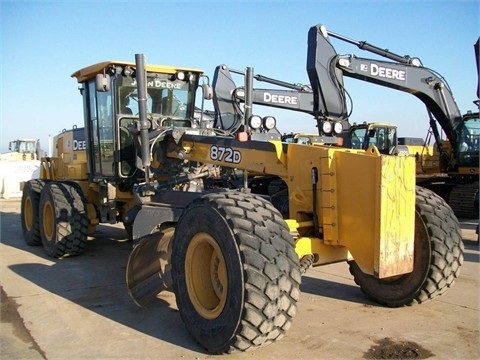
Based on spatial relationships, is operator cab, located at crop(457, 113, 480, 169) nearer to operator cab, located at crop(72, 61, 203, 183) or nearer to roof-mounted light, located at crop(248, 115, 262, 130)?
operator cab, located at crop(72, 61, 203, 183)

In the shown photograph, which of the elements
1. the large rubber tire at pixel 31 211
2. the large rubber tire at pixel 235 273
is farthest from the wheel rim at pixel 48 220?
Result: the large rubber tire at pixel 235 273

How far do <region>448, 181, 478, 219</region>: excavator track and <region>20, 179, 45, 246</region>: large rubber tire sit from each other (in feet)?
29.8

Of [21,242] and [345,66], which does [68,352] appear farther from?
[345,66]

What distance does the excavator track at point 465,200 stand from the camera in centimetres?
1140

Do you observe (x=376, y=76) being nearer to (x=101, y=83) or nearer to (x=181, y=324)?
(x=101, y=83)

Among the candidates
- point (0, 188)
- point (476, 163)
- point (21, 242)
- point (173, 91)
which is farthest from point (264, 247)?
point (0, 188)

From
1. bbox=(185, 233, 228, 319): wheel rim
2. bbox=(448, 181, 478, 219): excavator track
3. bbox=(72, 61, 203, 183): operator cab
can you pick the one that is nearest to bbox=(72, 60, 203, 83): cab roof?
bbox=(72, 61, 203, 183): operator cab

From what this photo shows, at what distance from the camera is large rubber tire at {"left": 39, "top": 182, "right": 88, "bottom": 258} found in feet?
24.0

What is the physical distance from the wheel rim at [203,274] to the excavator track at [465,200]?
9.05 meters

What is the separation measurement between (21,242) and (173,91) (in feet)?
14.4

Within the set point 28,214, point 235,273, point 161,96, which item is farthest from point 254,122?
point 28,214

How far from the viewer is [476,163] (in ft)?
39.9

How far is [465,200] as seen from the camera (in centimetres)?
1152

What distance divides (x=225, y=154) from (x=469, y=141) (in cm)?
929
